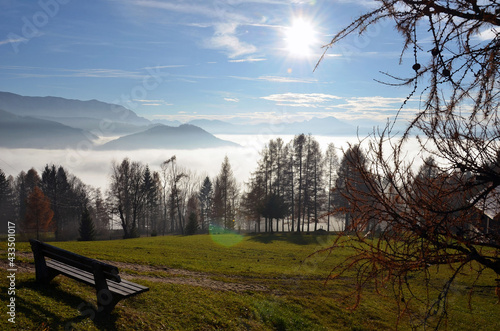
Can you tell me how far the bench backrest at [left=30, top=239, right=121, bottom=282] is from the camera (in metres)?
6.54

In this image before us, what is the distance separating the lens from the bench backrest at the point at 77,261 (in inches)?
257

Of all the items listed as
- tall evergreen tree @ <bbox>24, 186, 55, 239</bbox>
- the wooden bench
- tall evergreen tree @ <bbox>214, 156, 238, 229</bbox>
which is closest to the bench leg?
the wooden bench

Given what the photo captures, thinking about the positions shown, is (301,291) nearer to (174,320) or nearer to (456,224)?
(174,320)

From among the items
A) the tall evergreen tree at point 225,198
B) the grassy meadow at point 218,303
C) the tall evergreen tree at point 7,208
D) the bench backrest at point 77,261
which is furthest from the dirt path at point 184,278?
the tall evergreen tree at point 7,208

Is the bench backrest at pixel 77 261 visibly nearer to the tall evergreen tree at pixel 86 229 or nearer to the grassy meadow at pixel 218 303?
the grassy meadow at pixel 218 303

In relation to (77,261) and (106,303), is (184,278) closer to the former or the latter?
(106,303)

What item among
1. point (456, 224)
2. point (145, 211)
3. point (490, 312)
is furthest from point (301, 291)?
point (145, 211)

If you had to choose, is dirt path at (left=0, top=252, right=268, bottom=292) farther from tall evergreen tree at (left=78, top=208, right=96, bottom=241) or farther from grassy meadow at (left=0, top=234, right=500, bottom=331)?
tall evergreen tree at (left=78, top=208, right=96, bottom=241)

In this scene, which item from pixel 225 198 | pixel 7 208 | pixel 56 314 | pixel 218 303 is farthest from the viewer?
pixel 7 208

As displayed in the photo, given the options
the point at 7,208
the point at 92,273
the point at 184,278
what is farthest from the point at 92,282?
the point at 7,208

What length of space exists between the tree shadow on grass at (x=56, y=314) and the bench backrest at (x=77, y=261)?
798mm

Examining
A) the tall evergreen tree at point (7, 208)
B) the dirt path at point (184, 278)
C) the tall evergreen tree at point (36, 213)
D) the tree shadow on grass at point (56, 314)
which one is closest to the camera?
the tree shadow on grass at point (56, 314)

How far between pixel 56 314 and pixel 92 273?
996 millimetres

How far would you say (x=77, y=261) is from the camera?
688 centimetres
